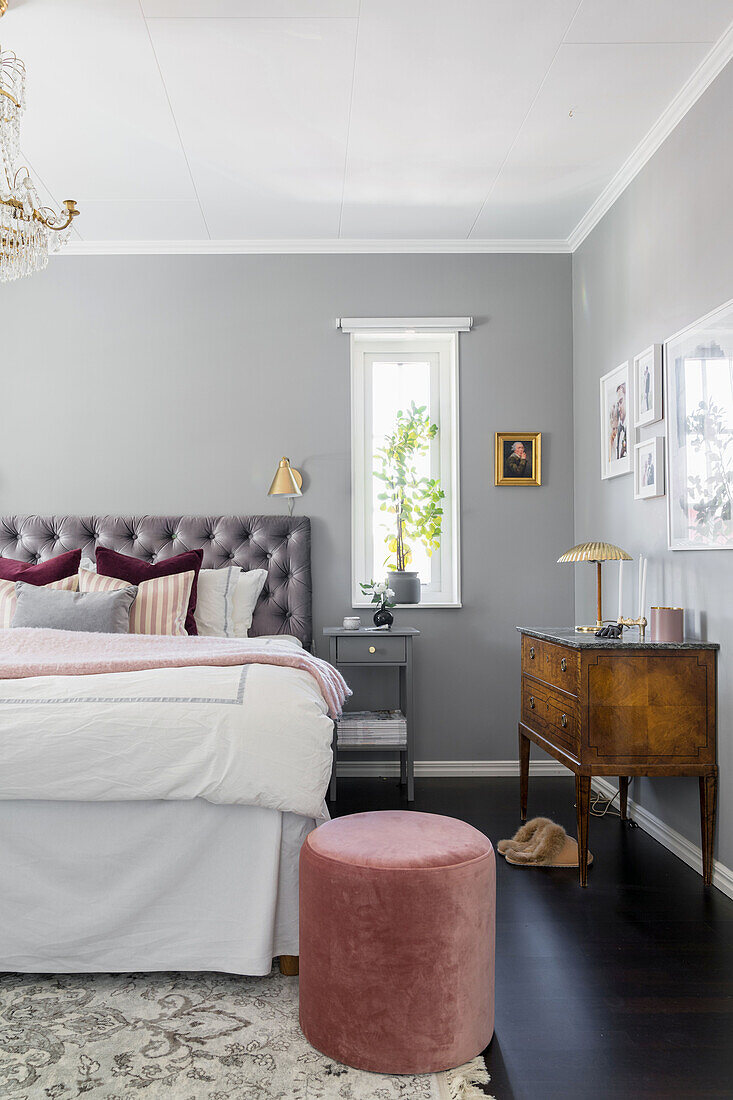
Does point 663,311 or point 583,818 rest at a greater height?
point 663,311

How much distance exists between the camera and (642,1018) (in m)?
1.96

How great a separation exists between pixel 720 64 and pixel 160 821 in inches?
113

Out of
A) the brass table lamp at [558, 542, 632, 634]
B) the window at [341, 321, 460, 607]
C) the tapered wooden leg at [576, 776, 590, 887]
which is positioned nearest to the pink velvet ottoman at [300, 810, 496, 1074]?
the tapered wooden leg at [576, 776, 590, 887]

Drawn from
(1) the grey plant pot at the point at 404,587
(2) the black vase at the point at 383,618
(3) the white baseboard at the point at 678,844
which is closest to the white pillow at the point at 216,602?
(2) the black vase at the point at 383,618

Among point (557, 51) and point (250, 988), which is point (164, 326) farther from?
point (250, 988)

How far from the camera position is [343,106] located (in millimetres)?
3080

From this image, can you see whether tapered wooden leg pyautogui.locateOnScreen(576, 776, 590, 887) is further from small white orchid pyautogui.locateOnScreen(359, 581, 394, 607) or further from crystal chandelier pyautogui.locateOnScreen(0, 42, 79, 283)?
crystal chandelier pyautogui.locateOnScreen(0, 42, 79, 283)

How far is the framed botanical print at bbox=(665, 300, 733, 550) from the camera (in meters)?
2.72

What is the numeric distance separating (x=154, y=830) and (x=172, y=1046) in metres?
0.48

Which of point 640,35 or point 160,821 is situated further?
point 640,35

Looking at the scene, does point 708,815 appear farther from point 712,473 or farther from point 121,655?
point 121,655

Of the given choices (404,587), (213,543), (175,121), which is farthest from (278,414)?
(175,121)

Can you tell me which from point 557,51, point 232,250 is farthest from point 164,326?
point 557,51

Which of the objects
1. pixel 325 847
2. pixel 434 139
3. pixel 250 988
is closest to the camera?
pixel 325 847
